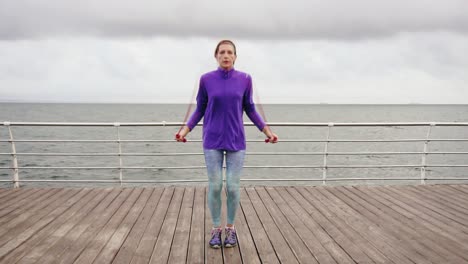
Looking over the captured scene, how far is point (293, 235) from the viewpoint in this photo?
9.54ft

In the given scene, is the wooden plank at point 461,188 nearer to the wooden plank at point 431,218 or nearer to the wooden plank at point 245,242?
the wooden plank at point 431,218

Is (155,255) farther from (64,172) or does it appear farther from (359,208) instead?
(64,172)

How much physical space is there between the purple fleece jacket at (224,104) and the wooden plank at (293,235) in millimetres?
1007

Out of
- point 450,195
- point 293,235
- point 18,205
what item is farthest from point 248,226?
point 450,195

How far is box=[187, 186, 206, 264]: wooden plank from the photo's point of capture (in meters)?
2.50

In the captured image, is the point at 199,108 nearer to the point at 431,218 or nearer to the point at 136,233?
the point at 136,233

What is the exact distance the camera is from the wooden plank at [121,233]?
248cm

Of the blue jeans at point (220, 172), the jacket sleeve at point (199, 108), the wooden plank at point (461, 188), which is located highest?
the jacket sleeve at point (199, 108)

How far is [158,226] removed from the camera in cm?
310

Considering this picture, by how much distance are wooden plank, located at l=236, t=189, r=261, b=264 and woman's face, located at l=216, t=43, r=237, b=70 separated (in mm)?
1528

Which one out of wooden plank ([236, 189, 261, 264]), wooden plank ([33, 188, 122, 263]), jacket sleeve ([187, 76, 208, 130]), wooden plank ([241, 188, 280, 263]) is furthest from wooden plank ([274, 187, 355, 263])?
wooden plank ([33, 188, 122, 263])

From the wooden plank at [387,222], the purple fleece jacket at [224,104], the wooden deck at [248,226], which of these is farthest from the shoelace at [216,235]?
the wooden plank at [387,222]

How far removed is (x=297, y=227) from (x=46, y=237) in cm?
238

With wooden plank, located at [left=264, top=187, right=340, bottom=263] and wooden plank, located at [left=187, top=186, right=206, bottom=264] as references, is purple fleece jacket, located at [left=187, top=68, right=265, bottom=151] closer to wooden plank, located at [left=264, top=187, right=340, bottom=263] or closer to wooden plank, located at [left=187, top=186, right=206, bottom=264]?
wooden plank, located at [left=187, top=186, right=206, bottom=264]
